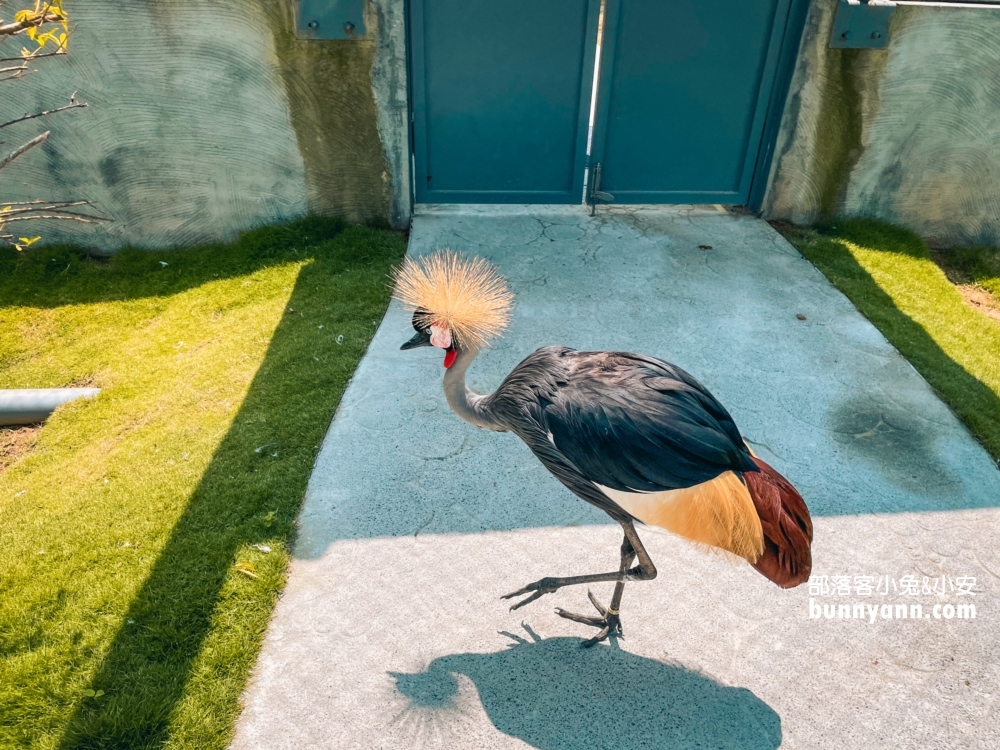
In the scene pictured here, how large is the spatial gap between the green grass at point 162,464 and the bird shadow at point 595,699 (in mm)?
908

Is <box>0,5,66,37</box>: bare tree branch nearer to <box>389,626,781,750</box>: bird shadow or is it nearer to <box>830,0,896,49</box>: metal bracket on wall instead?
<box>389,626,781,750</box>: bird shadow

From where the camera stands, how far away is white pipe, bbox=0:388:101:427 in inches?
173

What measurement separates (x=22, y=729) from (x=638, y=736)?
7.48 ft

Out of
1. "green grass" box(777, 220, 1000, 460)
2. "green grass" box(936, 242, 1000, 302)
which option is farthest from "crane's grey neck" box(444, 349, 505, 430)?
"green grass" box(936, 242, 1000, 302)

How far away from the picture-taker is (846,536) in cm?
352

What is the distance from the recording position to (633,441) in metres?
2.58

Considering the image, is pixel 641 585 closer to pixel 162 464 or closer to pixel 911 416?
pixel 911 416

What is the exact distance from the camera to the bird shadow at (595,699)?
2693 millimetres

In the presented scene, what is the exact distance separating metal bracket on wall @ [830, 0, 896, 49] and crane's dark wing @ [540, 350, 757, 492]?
417cm

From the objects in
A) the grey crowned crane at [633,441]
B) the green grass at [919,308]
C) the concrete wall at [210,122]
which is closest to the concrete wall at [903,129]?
the green grass at [919,308]

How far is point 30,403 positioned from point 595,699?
3818 mm

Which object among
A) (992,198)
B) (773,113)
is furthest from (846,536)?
(992,198)

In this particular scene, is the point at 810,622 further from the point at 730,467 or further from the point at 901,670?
the point at 730,467

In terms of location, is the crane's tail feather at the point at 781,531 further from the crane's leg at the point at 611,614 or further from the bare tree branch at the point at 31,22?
the bare tree branch at the point at 31,22
